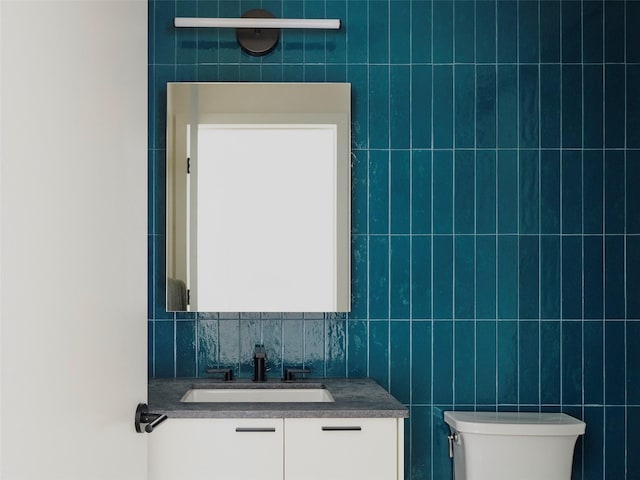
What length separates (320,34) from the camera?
268 centimetres

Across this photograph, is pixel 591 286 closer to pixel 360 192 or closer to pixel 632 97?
pixel 632 97

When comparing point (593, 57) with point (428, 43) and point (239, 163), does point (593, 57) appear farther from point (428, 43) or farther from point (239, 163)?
point (239, 163)

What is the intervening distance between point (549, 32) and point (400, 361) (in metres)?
1.35

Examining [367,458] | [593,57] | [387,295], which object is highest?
[593,57]

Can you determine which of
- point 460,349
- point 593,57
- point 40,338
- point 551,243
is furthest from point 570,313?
point 40,338

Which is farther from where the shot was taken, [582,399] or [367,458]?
[582,399]

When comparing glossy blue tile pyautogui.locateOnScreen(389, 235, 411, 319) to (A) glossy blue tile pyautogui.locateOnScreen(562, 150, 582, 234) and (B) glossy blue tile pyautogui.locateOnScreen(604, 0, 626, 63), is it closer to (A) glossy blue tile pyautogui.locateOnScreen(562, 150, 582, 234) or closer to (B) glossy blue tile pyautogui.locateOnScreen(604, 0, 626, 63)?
(A) glossy blue tile pyautogui.locateOnScreen(562, 150, 582, 234)

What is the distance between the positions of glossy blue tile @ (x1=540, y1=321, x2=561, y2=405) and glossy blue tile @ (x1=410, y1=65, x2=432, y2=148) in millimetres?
821

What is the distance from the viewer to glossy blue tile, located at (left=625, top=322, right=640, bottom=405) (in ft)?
8.79

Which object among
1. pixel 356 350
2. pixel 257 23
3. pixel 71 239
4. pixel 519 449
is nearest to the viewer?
pixel 71 239

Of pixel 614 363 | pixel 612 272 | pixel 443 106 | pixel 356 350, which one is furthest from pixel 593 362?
→ pixel 443 106

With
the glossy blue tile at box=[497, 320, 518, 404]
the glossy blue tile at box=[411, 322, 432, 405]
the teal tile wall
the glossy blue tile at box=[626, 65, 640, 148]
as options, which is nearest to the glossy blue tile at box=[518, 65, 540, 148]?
the teal tile wall

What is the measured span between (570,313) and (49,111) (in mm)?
2256

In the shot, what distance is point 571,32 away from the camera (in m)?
2.70
